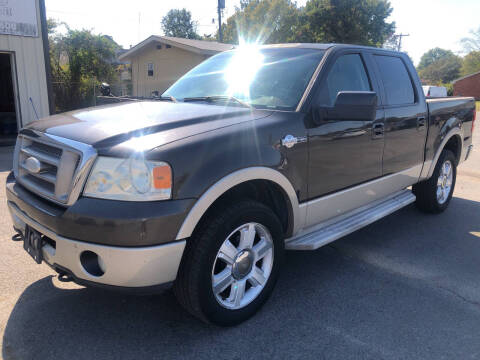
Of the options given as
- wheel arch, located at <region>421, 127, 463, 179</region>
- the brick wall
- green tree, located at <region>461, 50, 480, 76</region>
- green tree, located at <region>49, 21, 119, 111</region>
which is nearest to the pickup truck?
wheel arch, located at <region>421, 127, 463, 179</region>

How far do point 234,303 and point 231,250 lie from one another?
39cm

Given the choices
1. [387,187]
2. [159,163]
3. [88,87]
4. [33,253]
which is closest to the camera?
[159,163]

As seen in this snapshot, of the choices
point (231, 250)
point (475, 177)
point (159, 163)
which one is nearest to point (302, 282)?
point (231, 250)

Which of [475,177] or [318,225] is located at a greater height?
[318,225]

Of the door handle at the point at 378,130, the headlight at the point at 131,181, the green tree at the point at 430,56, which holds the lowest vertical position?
the headlight at the point at 131,181

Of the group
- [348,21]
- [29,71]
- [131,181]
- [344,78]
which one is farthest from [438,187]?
[348,21]

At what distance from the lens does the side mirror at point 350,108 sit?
2869mm

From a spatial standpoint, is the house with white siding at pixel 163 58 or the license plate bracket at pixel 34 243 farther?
the house with white siding at pixel 163 58

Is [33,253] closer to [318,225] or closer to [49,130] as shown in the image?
[49,130]

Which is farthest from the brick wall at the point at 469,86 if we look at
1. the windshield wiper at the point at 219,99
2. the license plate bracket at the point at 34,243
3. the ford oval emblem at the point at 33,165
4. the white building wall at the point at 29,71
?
the license plate bracket at the point at 34,243

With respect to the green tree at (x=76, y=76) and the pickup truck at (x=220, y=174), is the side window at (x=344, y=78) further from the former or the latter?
the green tree at (x=76, y=76)

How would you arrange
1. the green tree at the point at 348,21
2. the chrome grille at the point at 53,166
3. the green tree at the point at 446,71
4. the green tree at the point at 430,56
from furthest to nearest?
1. the green tree at the point at 430,56
2. the green tree at the point at 446,71
3. the green tree at the point at 348,21
4. the chrome grille at the point at 53,166

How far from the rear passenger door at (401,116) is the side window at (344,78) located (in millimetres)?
306

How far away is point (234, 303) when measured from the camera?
2.72 meters
